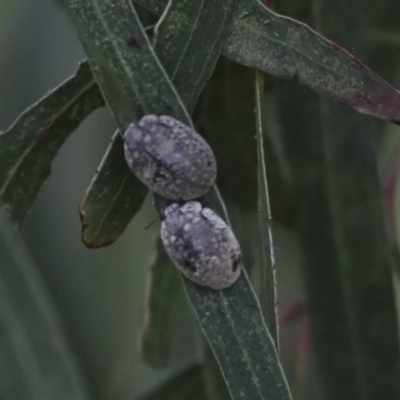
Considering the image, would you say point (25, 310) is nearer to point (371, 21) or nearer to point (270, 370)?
point (270, 370)

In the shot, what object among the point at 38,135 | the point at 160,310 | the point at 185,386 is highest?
the point at 38,135

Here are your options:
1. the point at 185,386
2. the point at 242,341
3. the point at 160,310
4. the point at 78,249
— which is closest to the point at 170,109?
the point at 242,341

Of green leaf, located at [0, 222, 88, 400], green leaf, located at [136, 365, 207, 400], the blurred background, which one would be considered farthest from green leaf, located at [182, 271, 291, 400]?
the blurred background

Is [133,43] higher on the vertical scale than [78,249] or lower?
higher

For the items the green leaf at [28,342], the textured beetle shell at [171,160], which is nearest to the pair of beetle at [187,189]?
the textured beetle shell at [171,160]

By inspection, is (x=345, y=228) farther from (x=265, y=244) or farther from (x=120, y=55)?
(x=120, y=55)

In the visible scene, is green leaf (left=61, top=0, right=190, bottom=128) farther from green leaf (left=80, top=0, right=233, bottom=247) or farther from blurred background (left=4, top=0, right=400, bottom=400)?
blurred background (left=4, top=0, right=400, bottom=400)

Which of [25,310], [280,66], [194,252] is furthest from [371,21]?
[25,310]
